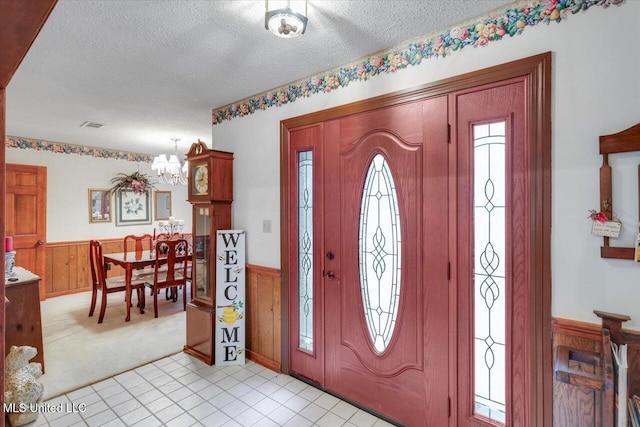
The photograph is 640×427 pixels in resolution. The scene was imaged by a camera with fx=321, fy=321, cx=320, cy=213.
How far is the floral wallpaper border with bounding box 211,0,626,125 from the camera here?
5.06 ft

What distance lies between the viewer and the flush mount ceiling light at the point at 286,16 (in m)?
Answer: 1.53

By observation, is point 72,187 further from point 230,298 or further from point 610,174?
point 610,174

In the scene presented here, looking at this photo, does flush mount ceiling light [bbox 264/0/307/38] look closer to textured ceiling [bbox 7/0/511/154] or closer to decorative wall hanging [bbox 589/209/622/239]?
textured ceiling [bbox 7/0/511/154]

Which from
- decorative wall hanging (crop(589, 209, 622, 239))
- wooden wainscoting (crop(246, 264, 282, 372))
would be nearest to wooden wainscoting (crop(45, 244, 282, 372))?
wooden wainscoting (crop(246, 264, 282, 372))

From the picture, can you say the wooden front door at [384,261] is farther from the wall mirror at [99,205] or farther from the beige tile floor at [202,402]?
the wall mirror at [99,205]

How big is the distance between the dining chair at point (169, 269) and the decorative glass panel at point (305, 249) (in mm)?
2244

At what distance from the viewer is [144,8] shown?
1644 millimetres

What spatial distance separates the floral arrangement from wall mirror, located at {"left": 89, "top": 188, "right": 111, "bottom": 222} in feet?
0.50

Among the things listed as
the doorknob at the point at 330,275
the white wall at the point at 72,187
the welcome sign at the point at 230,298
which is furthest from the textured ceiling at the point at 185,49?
the white wall at the point at 72,187

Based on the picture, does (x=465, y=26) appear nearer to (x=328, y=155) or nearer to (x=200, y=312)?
(x=328, y=155)

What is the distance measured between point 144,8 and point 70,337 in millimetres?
3469

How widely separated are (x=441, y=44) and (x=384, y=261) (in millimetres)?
1363

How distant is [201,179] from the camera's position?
10.1ft

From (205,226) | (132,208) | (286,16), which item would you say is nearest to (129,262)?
(205,226)
